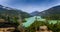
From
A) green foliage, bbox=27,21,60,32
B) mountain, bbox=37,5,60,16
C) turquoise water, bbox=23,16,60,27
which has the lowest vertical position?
green foliage, bbox=27,21,60,32

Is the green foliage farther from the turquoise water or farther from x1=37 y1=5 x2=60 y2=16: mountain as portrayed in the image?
x1=37 y1=5 x2=60 y2=16: mountain

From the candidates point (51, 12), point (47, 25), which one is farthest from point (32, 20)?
point (51, 12)

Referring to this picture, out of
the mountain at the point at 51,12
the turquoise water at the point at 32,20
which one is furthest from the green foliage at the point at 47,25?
the mountain at the point at 51,12

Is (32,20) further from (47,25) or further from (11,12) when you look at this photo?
(11,12)

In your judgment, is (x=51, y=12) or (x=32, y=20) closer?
(x=32, y=20)

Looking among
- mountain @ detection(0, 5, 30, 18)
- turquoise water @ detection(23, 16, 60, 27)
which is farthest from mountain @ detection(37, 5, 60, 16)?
mountain @ detection(0, 5, 30, 18)

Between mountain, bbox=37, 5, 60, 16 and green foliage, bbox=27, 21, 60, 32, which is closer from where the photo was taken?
green foliage, bbox=27, 21, 60, 32

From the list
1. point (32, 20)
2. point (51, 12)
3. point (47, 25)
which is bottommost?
point (47, 25)

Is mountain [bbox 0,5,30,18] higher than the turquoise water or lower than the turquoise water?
higher

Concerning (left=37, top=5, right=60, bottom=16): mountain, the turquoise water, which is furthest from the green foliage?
(left=37, top=5, right=60, bottom=16): mountain

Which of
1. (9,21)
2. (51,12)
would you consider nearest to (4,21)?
(9,21)

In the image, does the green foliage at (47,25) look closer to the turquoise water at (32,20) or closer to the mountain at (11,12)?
the turquoise water at (32,20)
